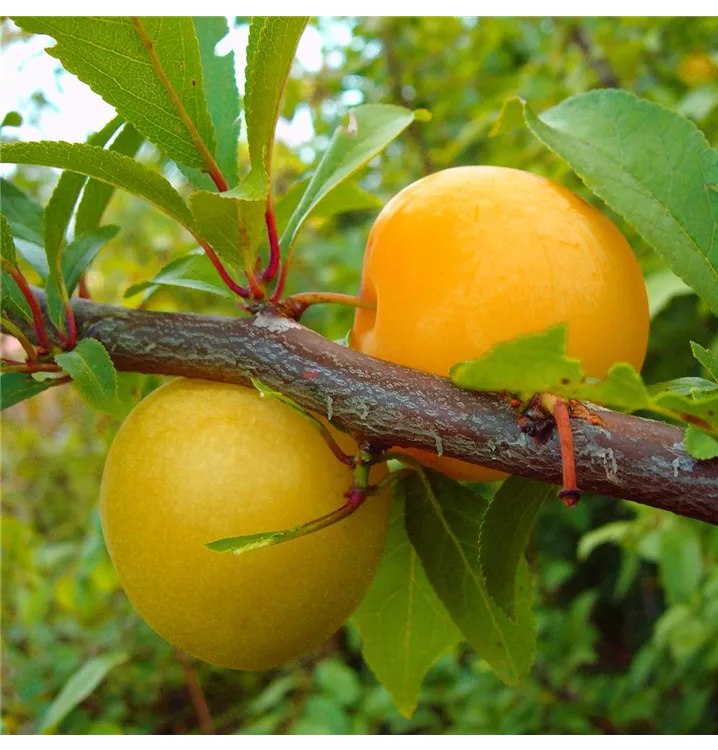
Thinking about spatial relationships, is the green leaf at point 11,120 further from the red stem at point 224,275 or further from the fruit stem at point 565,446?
the fruit stem at point 565,446

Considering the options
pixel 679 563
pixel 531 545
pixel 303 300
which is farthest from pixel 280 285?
pixel 531 545

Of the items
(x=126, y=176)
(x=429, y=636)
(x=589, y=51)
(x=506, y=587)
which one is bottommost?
(x=429, y=636)

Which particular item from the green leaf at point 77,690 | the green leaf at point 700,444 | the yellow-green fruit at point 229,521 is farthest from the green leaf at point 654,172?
the green leaf at point 77,690

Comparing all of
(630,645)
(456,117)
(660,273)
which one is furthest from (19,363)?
(630,645)

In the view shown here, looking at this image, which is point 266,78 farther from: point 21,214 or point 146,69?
point 21,214

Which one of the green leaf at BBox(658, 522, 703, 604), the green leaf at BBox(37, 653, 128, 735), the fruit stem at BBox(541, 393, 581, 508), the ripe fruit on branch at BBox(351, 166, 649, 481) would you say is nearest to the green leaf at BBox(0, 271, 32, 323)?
the ripe fruit on branch at BBox(351, 166, 649, 481)
